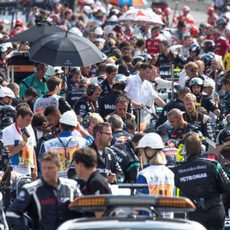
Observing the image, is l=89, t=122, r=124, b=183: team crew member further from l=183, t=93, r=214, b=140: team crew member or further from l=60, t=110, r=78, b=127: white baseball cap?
l=183, t=93, r=214, b=140: team crew member

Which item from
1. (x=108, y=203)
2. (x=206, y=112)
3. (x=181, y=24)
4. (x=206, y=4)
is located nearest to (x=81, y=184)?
(x=108, y=203)

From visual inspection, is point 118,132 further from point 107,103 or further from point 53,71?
point 53,71

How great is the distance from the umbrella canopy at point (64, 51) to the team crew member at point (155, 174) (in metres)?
6.96

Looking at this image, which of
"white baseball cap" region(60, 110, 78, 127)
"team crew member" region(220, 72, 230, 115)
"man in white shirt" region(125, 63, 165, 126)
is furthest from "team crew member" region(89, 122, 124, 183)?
"man in white shirt" region(125, 63, 165, 126)

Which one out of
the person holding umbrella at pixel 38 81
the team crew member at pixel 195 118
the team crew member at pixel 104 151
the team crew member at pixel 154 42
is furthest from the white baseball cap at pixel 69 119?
the team crew member at pixel 154 42

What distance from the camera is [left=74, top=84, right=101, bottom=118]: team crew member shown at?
17.6 meters

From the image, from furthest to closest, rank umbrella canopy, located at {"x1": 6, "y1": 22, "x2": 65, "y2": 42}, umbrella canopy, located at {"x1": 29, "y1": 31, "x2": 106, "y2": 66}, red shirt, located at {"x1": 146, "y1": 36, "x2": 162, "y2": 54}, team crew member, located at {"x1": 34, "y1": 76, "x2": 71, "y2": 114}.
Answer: red shirt, located at {"x1": 146, "y1": 36, "x2": 162, "y2": 54} → umbrella canopy, located at {"x1": 6, "y1": 22, "x2": 65, "y2": 42} → umbrella canopy, located at {"x1": 29, "y1": 31, "x2": 106, "y2": 66} → team crew member, located at {"x1": 34, "y1": 76, "x2": 71, "y2": 114}

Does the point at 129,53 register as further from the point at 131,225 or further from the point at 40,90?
the point at 131,225

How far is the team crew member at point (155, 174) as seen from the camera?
11023 mm

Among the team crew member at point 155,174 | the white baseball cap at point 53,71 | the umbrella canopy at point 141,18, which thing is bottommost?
the umbrella canopy at point 141,18

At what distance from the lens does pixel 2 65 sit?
76.1 ft

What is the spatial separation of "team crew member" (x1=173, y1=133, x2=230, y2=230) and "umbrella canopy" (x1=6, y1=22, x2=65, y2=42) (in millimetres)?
8473

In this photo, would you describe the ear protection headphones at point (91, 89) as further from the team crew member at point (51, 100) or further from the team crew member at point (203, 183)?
the team crew member at point (203, 183)

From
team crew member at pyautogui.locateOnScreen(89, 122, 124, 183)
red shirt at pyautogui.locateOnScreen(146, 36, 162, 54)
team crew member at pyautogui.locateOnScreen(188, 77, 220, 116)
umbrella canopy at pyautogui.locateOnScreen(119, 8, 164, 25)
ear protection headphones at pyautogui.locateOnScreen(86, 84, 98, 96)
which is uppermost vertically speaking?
team crew member at pyautogui.locateOnScreen(89, 122, 124, 183)
